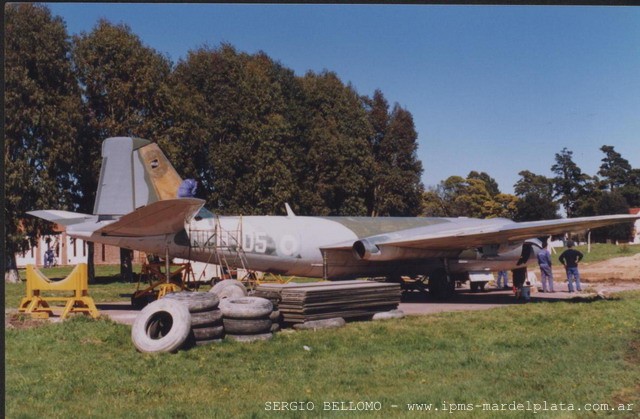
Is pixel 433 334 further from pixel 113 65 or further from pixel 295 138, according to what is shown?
pixel 113 65

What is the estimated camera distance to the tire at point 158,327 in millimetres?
10555

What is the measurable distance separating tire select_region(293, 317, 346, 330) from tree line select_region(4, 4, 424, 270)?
456 inches

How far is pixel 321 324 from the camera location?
44.2 ft

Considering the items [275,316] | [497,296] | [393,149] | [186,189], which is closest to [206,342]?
[275,316]

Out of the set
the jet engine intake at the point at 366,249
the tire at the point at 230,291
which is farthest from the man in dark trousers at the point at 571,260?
the tire at the point at 230,291

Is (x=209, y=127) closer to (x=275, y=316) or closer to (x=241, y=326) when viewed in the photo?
(x=275, y=316)

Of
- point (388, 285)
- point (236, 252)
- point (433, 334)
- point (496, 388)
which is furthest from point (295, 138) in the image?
point (496, 388)

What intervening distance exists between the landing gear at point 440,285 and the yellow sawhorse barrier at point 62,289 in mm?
→ 11457

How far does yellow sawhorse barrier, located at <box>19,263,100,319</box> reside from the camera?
13.9 meters

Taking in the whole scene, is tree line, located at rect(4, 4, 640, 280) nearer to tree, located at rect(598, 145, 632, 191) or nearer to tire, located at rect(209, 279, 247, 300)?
tree, located at rect(598, 145, 632, 191)

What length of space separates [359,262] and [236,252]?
15.5ft

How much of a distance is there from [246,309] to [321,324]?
7.19 ft

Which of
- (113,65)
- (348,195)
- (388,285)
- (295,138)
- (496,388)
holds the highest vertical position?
(113,65)

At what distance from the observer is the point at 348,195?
27234mm
